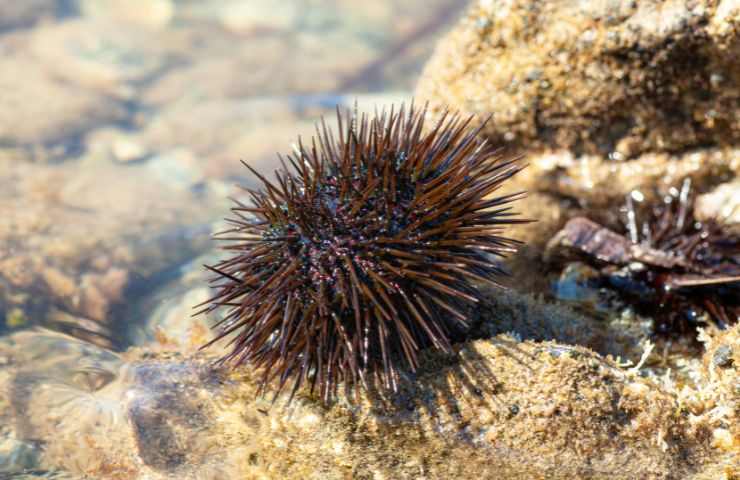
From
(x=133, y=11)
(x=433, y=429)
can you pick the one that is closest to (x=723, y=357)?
(x=433, y=429)

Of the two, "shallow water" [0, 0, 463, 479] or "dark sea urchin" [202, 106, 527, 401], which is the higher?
"shallow water" [0, 0, 463, 479]

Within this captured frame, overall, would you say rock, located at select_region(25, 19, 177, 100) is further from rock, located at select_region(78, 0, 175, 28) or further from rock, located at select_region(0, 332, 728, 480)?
rock, located at select_region(0, 332, 728, 480)

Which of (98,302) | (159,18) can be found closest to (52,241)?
(98,302)

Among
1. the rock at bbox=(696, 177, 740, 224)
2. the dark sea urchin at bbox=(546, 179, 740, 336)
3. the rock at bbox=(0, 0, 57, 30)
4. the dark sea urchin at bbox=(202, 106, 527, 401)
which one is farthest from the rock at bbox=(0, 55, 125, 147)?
the rock at bbox=(696, 177, 740, 224)

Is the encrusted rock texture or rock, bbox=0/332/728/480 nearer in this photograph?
rock, bbox=0/332/728/480

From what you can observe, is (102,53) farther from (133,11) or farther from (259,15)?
(259,15)

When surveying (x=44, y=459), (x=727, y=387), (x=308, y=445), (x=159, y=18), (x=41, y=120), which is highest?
(x=159, y=18)

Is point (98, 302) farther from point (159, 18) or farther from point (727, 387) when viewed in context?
point (159, 18)
